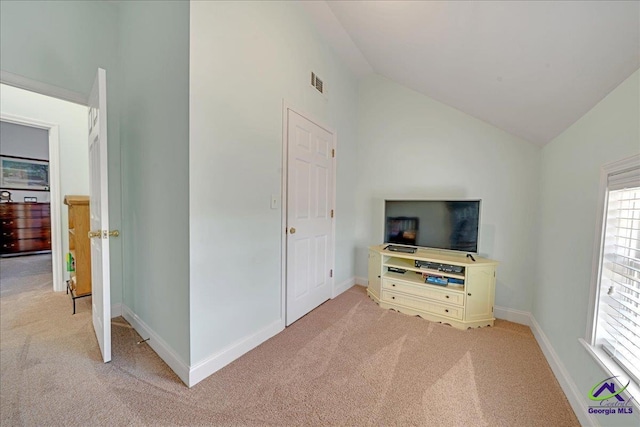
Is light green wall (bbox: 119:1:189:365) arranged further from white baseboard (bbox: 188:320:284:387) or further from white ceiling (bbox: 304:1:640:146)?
white ceiling (bbox: 304:1:640:146)

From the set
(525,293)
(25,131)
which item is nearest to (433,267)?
(525,293)

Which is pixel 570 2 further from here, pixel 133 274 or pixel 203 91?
pixel 133 274

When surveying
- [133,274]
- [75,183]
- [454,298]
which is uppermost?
[75,183]

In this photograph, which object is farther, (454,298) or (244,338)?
Result: (454,298)

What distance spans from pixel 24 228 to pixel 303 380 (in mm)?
6775

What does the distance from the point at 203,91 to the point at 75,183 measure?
3.02 metres

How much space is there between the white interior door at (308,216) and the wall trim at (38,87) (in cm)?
186

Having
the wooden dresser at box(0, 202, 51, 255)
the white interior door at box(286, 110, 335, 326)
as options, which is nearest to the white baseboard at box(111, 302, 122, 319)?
the white interior door at box(286, 110, 335, 326)

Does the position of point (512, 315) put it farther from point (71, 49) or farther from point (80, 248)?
point (71, 49)

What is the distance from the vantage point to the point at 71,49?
6.63 feet

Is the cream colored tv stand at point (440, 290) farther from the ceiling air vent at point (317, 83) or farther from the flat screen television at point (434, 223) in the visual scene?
the ceiling air vent at point (317, 83)

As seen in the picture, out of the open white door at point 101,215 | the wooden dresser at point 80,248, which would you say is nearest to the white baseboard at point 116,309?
the wooden dresser at point 80,248

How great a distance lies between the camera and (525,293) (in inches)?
94.8

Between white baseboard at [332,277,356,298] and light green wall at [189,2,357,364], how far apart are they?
104 centimetres
